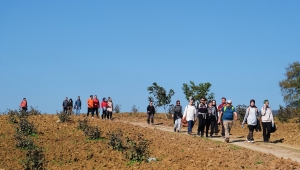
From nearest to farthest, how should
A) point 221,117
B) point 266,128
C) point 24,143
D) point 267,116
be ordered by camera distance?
point 24,143 < point 267,116 < point 266,128 < point 221,117

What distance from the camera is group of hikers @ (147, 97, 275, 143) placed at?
21.6 metres

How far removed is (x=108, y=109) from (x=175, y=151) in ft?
55.1

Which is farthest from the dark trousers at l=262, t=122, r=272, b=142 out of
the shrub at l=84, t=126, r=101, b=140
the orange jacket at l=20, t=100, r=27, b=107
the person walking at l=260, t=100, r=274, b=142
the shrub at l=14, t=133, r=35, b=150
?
the orange jacket at l=20, t=100, r=27, b=107

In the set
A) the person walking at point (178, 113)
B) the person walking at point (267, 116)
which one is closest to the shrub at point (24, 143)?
the person walking at point (178, 113)

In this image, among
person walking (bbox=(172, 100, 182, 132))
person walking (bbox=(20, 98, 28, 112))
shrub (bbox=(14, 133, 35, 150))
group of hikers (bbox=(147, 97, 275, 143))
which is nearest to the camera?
shrub (bbox=(14, 133, 35, 150))

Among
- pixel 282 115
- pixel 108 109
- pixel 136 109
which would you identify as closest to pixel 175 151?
pixel 108 109

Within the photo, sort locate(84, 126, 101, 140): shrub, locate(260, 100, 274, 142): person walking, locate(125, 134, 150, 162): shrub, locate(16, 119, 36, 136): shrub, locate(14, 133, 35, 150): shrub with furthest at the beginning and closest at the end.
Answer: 1. locate(260, 100, 274, 142): person walking
2. locate(16, 119, 36, 136): shrub
3. locate(84, 126, 101, 140): shrub
4. locate(14, 133, 35, 150): shrub
5. locate(125, 134, 150, 162): shrub

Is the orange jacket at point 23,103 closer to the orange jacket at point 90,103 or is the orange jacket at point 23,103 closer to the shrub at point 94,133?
the orange jacket at point 90,103

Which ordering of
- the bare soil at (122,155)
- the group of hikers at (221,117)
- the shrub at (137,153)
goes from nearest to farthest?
the bare soil at (122,155) < the shrub at (137,153) < the group of hikers at (221,117)

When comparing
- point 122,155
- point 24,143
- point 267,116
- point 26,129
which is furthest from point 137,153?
point 267,116

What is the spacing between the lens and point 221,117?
23.9 meters

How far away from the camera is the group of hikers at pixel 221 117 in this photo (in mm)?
21562

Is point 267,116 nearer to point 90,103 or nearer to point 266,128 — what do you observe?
point 266,128

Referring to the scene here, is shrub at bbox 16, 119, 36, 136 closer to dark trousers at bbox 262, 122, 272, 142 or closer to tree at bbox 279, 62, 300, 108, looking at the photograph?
dark trousers at bbox 262, 122, 272, 142
